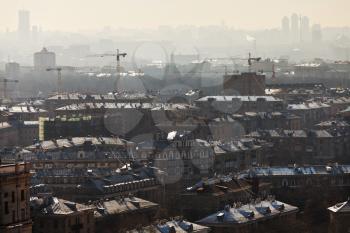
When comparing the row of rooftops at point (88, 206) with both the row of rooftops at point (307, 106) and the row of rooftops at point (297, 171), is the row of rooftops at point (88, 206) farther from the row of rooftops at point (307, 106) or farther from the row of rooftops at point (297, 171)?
the row of rooftops at point (307, 106)

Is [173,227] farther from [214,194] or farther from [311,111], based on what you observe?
[311,111]

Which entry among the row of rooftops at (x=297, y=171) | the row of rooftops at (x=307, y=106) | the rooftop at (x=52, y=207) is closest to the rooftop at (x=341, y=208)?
the rooftop at (x=52, y=207)

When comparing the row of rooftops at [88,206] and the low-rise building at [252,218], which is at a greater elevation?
the row of rooftops at [88,206]

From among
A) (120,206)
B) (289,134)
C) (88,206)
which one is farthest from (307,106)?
(88,206)

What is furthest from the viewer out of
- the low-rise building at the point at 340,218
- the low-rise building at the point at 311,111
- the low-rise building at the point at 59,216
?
the low-rise building at the point at 311,111

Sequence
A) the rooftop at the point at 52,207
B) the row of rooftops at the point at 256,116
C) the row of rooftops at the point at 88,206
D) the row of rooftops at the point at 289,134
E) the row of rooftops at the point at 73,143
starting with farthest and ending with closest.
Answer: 1. the row of rooftops at the point at 256,116
2. the row of rooftops at the point at 289,134
3. the row of rooftops at the point at 73,143
4. the row of rooftops at the point at 88,206
5. the rooftop at the point at 52,207

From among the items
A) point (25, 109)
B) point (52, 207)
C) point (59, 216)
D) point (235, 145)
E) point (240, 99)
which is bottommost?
point (25, 109)

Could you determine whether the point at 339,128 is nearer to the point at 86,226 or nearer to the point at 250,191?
the point at 250,191

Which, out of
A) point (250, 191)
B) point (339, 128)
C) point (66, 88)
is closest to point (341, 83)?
point (66, 88)

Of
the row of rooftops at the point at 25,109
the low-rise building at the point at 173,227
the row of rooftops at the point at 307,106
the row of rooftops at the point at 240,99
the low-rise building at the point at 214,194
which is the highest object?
the low-rise building at the point at 173,227

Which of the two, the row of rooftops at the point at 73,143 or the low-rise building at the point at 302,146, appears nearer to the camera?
the row of rooftops at the point at 73,143

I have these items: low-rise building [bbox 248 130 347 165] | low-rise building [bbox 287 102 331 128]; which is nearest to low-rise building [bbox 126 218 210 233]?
low-rise building [bbox 248 130 347 165]
